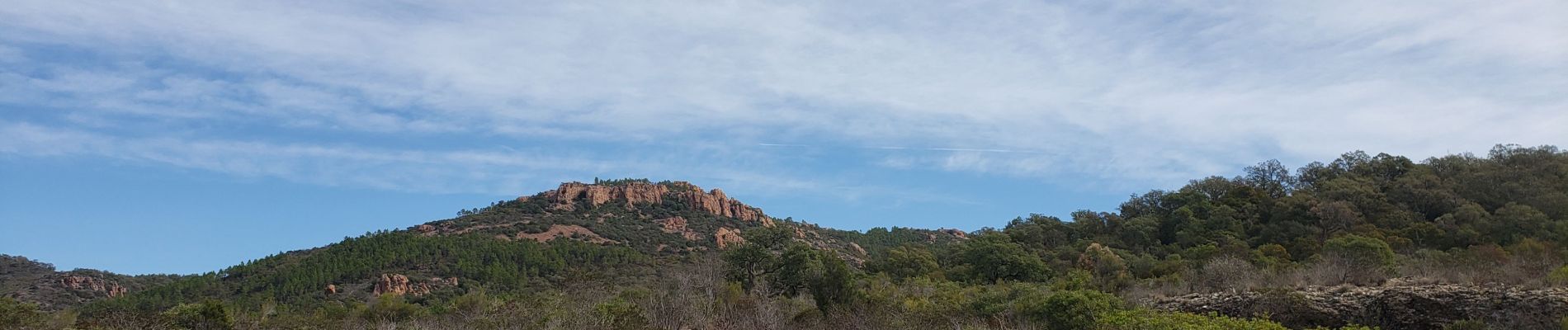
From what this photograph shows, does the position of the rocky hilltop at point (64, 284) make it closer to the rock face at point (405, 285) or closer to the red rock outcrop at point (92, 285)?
the red rock outcrop at point (92, 285)

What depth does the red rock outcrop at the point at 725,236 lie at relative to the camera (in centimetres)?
7268

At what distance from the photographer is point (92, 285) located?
187 ft

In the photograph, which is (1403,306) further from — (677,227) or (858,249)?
(677,227)

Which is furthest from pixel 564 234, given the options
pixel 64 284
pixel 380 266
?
pixel 64 284

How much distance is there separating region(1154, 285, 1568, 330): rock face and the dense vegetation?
0.35 metres

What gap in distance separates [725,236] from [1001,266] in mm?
36096

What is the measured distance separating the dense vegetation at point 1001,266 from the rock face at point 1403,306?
0.35 meters

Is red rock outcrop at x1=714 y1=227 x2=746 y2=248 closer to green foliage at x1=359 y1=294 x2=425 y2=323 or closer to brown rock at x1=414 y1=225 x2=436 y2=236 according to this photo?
brown rock at x1=414 y1=225 x2=436 y2=236

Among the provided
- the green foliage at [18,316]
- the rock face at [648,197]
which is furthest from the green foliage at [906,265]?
the rock face at [648,197]

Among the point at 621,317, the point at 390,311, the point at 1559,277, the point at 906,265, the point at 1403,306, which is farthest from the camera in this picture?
the point at 906,265

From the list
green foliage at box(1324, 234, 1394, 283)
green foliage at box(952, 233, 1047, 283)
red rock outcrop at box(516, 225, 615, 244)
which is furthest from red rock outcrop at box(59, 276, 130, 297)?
green foliage at box(1324, 234, 1394, 283)

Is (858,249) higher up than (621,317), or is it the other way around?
(858,249)

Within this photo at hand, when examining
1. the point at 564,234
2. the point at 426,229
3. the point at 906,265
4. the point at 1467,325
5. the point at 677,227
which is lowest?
the point at 1467,325

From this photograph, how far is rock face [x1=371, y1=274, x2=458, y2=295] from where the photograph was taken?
5209cm
